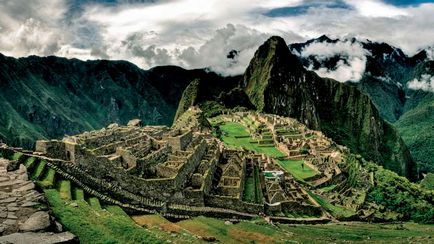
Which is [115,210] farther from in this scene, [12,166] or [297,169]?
[297,169]

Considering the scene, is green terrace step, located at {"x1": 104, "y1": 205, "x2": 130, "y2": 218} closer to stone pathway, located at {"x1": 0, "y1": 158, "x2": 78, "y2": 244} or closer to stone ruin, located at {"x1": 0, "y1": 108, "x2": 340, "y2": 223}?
stone ruin, located at {"x1": 0, "y1": 108, "x2": 340, "y2": 223}

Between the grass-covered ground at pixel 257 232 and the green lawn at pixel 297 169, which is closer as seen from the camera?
the grass-covered ground at pixel 257 232

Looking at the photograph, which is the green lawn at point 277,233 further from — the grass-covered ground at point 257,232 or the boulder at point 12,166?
the boulder at point 12,166

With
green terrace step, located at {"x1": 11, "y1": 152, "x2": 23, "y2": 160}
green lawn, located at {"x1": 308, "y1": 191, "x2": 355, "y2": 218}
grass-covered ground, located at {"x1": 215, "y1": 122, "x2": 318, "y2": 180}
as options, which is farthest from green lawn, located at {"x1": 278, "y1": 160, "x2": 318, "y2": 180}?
green terrace step, located at {"x1": 11, "y1": 152, "x2": 23, "y2": 160}

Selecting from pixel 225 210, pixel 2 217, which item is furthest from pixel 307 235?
pixel 2 217

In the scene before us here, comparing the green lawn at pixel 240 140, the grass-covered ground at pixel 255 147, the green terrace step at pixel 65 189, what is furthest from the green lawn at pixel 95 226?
the green lawn at pixel 240 140

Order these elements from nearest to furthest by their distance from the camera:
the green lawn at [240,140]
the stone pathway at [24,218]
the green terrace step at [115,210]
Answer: the stone pathway at [24,218]
the green terrace step at [115,210]
the green lawn at [240,140]

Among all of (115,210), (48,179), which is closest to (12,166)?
(48,179)
